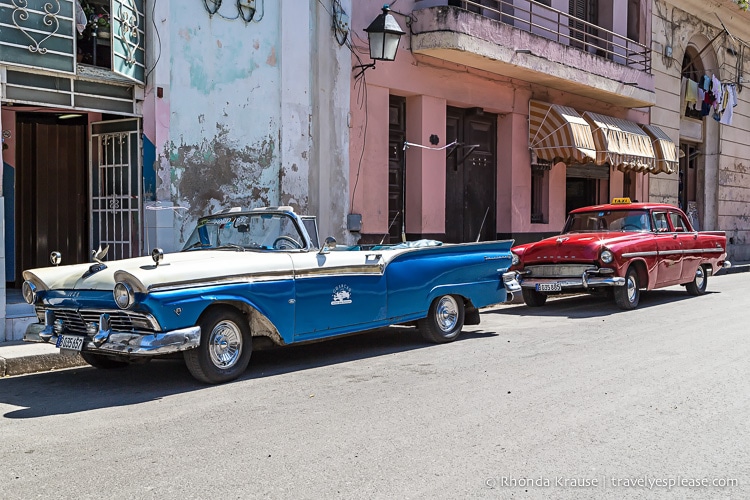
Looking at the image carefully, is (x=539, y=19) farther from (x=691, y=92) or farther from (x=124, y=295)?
(x=124, y=295)

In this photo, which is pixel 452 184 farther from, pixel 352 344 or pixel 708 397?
pixel 708 397

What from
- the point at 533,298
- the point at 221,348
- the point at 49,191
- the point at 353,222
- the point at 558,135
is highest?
the point at 558,135

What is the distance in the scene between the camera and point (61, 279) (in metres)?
6.77

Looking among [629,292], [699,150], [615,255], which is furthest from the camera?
[699,150]

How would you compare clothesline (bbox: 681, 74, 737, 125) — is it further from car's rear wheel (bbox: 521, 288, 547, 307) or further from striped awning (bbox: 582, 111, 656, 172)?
car's rear wheel (bbox: 521, 288, 547, 307)

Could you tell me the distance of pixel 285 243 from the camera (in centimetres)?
759

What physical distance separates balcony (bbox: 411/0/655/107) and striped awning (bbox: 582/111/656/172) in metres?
0.67

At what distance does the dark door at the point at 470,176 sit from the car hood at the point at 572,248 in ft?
14.6

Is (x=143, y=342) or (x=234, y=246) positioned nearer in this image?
(x=143, y=342)

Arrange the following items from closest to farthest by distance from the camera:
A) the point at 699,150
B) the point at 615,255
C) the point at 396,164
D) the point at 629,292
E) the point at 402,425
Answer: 1. the point at 402,425
2. the point at 615,255
3. the point at 629,292
4. the point at 396,164
5. the point at 699,150

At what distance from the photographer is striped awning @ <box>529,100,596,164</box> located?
17906 millimetres

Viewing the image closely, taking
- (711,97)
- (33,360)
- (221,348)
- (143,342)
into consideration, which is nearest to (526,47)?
(221,348)

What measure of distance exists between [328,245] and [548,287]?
16.4ft

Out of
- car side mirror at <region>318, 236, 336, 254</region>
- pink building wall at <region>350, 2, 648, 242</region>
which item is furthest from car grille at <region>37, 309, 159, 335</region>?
pink building wall at <region>350, 2, 648, 242</region>
